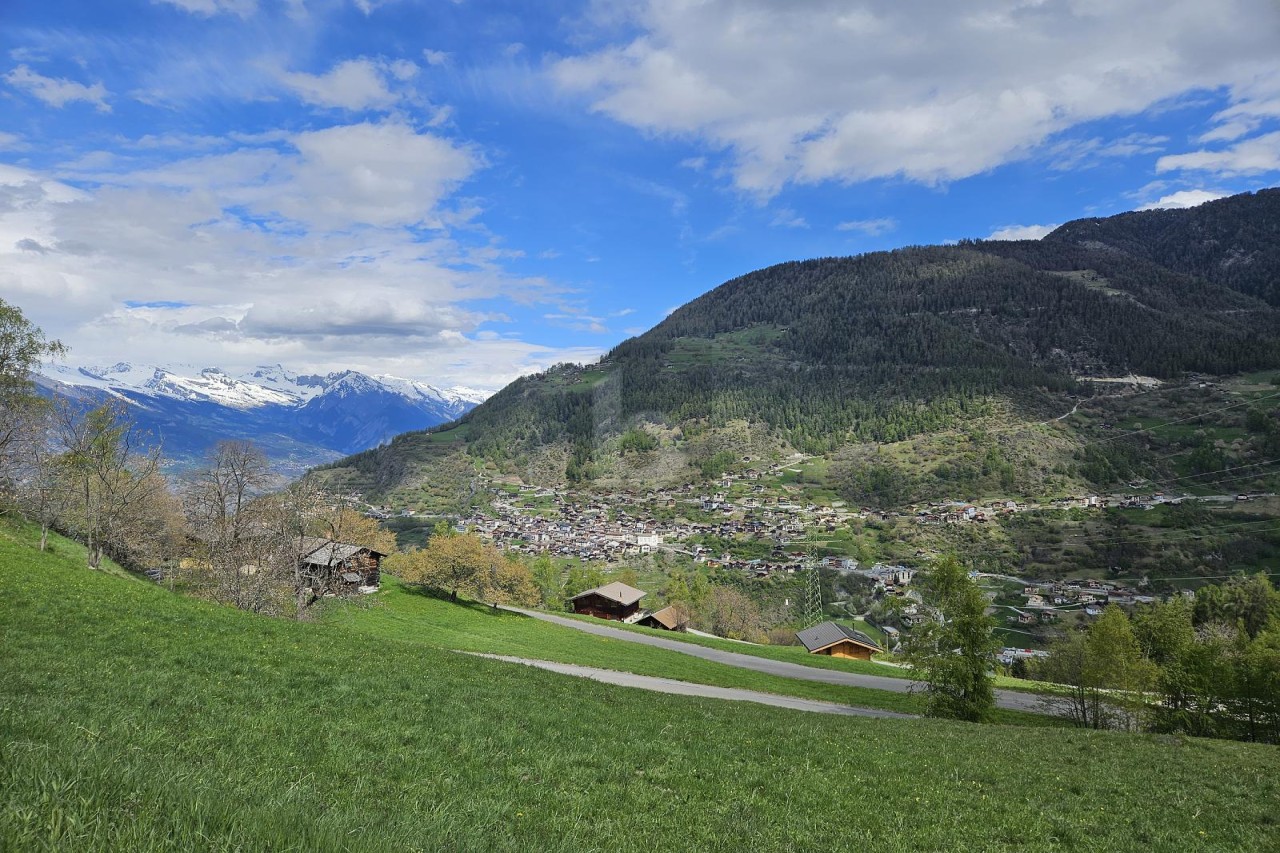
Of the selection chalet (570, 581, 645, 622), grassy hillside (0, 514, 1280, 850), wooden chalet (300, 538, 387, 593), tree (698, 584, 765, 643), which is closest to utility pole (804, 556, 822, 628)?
tree (698, 584, 765, 643)

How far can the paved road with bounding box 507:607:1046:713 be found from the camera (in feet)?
140

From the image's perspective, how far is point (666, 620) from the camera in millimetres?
79750

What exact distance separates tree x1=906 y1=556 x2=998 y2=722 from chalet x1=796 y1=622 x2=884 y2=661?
36.9 meters

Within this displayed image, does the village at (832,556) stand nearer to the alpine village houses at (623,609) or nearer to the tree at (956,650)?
the alpine village houses at (623,609)

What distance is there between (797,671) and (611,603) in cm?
4151

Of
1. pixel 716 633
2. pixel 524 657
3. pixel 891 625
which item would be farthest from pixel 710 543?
pixel 524 657

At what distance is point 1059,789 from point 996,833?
419 cm

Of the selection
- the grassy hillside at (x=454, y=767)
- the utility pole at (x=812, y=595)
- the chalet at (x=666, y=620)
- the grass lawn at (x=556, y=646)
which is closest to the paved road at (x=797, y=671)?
the grass lawn at (x=556, y=646)

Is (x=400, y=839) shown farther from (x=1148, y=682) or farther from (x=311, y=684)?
(x=1148, y=682)

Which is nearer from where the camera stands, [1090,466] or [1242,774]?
[1242,774]

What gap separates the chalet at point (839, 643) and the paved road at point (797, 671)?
15.1 meters

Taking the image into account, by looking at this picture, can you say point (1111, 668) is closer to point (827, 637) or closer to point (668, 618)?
point (827, 637)

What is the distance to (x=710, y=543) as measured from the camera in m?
182

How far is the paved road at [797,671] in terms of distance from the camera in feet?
140
